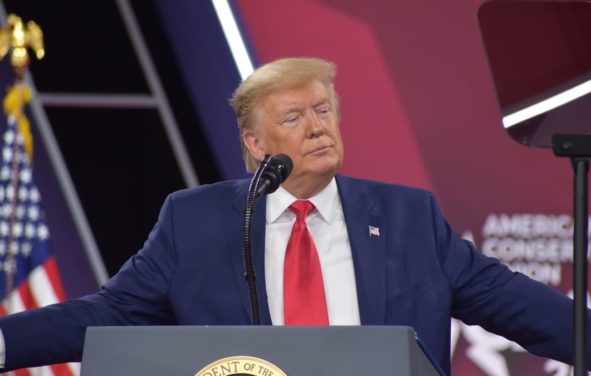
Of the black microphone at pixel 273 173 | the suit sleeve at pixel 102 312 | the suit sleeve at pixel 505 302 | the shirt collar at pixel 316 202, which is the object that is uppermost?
the black microphone at pixel 273 173

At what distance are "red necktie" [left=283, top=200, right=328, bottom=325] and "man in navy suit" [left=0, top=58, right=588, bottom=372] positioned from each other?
0.02 meters

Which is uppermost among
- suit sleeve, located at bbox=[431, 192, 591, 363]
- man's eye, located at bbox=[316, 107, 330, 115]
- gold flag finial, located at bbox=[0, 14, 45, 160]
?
gold flag finial, located at bbox=[0, 14, 45, 160]

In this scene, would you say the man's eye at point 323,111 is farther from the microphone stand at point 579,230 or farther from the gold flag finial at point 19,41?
the gold flag finial at point 19,41

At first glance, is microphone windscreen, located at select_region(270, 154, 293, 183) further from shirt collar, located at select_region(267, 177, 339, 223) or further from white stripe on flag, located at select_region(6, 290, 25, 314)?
white stripe on flag, located at select_region(6, 290, 25, 314)

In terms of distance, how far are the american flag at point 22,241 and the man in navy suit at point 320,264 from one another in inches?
56.6

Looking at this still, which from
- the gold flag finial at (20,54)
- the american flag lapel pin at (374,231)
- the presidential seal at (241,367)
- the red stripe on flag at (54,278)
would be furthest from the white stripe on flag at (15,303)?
the presidential seal at (241,367)

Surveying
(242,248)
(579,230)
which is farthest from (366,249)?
(579,230)

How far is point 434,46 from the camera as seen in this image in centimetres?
366

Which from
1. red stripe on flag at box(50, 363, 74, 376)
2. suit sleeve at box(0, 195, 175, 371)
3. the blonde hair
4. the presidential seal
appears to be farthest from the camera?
red stripe on flag at box(50, 363, 74, 376)

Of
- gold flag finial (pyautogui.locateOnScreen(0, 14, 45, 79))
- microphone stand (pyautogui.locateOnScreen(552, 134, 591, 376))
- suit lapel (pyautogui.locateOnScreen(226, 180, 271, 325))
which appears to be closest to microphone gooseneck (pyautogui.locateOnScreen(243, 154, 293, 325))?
suit lapel (pyautogui.locateOnScreen(226, 180, 271, 325))

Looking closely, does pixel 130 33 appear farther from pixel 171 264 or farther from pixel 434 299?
pixel 434 299

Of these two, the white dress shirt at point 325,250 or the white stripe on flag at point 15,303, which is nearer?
the white dress shirt at point 325,250

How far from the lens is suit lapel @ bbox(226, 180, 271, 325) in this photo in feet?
7.64

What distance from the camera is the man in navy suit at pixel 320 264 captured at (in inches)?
90.7
